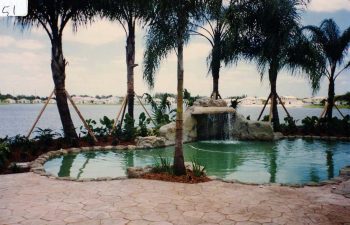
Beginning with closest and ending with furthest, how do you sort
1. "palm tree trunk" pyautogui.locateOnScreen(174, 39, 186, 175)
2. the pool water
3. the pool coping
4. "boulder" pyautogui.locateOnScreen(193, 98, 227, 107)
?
the pool coping < "palm tree trunk" pyautogui.locateOnScreen(174, 39, 186, 175) < the pool water < "boulder" pyautogui.locateOnScreen(193, 98, 227, 107)

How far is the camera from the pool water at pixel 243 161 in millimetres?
9391

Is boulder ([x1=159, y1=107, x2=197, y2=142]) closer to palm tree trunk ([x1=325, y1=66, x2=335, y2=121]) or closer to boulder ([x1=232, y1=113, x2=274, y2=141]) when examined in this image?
boulder ([x1=232, y1=113, x2=274, y2=141])

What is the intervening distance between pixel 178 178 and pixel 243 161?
400 centimetres

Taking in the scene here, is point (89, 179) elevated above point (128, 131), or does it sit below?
below

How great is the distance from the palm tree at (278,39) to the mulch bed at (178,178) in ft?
36.0

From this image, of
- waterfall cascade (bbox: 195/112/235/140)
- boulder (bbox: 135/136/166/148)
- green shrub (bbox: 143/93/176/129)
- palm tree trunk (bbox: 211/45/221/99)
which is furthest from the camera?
palm tree trunk (bbox: 211/45/221/99)

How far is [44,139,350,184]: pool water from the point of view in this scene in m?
9.39

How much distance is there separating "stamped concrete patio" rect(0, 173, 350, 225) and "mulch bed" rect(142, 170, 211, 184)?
0.96 feet

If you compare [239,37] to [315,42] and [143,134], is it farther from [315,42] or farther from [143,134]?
[143,134]

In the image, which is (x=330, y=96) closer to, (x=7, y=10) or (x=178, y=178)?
(x=178, y=178)

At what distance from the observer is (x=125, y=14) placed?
1579 centimetres

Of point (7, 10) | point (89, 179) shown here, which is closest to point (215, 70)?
point (89, 179)

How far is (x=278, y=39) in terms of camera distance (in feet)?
55.8

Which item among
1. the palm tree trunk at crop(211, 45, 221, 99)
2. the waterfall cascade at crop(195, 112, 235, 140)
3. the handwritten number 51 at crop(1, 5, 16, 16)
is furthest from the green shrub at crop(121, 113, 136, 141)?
the handwritten number 51 at crop(1, 5, 16, 16)
